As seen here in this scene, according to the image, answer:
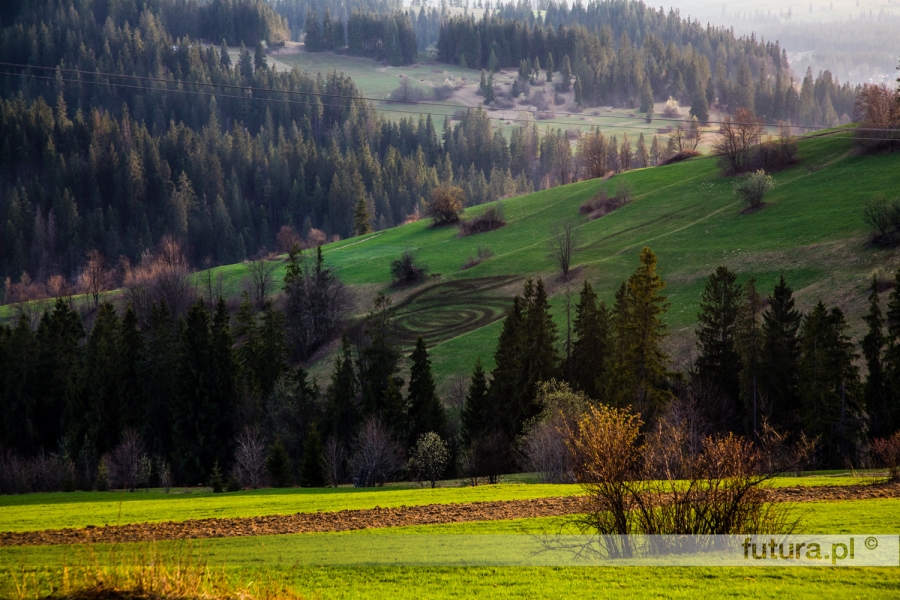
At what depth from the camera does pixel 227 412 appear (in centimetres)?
6981

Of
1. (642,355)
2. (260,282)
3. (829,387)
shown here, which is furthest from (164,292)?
(829,387)

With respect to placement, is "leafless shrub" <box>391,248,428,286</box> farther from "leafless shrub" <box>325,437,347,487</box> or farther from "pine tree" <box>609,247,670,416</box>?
"pine tree" <box>609,247,670,416</box>

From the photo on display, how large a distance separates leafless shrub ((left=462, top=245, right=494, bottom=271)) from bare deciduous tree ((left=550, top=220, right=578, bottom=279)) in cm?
828

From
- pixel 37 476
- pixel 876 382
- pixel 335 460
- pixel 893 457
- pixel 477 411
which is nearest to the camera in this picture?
pixel 893 457

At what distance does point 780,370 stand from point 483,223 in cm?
6649

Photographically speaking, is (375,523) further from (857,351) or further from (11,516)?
(857,351)

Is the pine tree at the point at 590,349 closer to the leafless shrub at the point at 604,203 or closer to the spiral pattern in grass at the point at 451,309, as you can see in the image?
the spiral pattern in grass at the point at 451,309

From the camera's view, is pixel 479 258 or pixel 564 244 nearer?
pixel 564 244

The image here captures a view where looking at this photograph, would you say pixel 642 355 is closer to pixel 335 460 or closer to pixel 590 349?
pixel 590 349

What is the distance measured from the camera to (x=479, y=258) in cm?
9969

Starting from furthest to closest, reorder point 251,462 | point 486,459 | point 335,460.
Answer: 1. point 335,460
2. point 251,462
3. point 486,459

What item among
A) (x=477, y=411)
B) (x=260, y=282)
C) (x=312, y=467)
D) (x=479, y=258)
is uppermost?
(x=479, y=258)

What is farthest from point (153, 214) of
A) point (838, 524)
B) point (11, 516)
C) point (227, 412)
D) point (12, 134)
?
point (838, 524)

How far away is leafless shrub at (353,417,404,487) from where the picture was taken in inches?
2018
